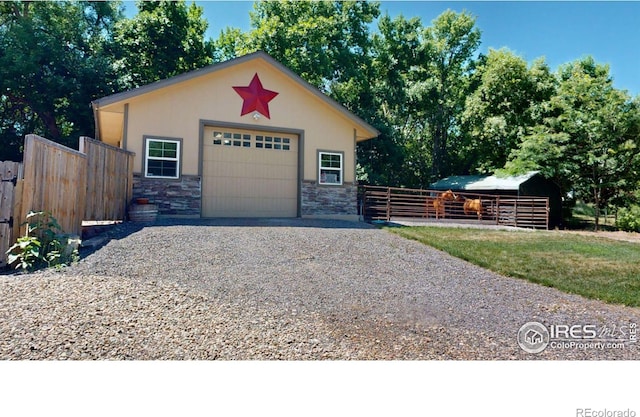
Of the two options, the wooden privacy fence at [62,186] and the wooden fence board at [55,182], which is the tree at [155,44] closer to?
the wooden privacy fence at [62,186]

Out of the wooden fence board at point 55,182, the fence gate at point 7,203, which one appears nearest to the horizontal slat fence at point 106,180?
the wooden fence board at point 55,182

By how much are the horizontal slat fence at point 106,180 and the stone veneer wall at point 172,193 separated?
0.44 meters

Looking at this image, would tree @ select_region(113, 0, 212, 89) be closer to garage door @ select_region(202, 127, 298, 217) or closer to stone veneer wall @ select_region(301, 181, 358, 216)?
garage door @ select_region(202, 127, 298, 217)

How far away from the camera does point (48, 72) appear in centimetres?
1650

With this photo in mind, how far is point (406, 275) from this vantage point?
5.59m

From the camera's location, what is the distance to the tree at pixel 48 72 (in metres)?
15.7

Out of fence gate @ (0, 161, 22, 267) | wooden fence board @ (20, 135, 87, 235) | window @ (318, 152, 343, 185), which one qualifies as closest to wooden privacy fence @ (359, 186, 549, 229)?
window @ (318, 152, 343, 185)

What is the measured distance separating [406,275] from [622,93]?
18166 mm

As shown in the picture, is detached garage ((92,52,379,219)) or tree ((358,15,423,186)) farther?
tree ((358,15,423,186))

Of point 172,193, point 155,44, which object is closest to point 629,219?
point 172,193

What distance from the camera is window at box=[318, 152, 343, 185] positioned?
476 inches

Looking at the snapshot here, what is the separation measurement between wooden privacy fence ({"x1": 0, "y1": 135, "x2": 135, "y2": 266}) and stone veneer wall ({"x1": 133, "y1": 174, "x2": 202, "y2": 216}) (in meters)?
1.00

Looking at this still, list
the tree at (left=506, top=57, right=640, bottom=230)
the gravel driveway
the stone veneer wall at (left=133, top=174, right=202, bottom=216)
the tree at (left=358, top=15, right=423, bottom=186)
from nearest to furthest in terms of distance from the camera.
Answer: the gravel driveway
the stone veneer wall at (left=133, top=174, right=202, bottom=216)
the tree at (left=506, top=57, right=640, bottom=230)
the tree at (left=358, top=15, right=423, bottom=186)

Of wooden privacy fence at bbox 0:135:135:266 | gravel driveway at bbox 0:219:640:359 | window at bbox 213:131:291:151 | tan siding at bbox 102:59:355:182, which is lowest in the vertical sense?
gravel driveway at bbox 0:219:640:359
